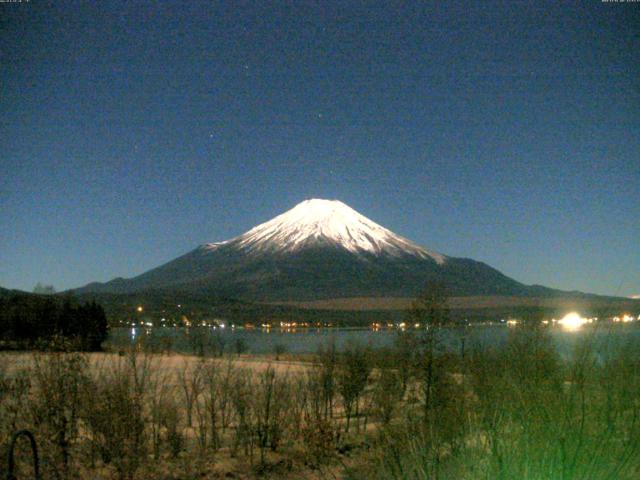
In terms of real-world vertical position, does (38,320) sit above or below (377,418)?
above

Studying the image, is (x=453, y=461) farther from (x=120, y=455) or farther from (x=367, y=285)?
(x=367, y=285)

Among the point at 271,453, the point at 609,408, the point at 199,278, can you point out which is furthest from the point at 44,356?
the point at 199,278

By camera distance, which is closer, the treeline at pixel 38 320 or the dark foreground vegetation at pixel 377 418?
the dark foreground vegetation at pixel 377 418

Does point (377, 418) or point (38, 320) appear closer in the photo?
point (377, 418)

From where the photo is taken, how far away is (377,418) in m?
15.6

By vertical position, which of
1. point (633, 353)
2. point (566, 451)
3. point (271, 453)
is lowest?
point (271, 453)

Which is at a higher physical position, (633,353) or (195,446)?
(633,353)

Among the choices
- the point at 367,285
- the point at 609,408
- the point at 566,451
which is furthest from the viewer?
the point at 367,285

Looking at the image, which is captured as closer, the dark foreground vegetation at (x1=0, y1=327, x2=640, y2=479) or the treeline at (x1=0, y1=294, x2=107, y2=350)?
the dark foreground vegetation at (x1=0, y1=327, x2=640, y2=479)

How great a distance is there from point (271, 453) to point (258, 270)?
17337 centimetres

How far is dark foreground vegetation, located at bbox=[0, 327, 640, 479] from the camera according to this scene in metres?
4.11

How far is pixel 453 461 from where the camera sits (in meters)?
4.56

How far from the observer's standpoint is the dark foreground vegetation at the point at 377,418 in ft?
13.5

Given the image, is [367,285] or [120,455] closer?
[120,455]
